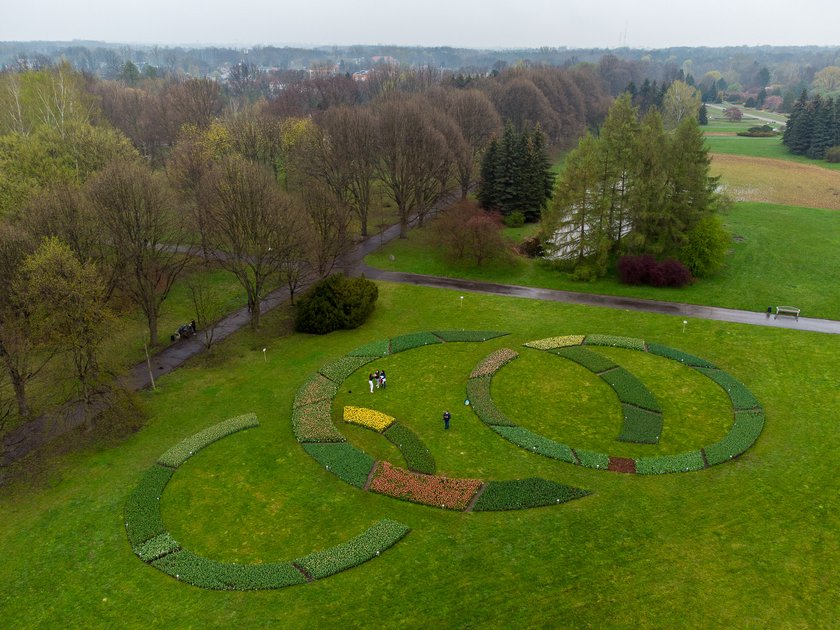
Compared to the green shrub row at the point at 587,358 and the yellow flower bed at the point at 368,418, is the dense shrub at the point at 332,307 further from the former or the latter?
the green shrub row at the point at 587,358

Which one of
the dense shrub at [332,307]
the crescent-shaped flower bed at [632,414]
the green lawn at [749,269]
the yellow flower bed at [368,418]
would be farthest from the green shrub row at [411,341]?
the green lawn at [749,269]

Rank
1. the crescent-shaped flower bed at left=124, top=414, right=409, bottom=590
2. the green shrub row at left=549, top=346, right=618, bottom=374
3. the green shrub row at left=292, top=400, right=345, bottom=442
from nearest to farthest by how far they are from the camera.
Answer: the crescent-shaped flower bed at left=124, top=414, right=409, bottom=590 < the green shrub row at left=292, top=400, right=345, bottom=442 < the green shrub row at left=549, top=346, right=618, bottom=374

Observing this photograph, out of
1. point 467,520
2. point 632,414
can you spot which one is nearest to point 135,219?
point 467,520

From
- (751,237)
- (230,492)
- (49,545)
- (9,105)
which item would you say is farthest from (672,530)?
(9,105)

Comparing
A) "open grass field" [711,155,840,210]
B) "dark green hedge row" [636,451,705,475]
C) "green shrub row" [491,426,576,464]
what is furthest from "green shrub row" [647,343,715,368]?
"open grass field" [711,155,840,210]

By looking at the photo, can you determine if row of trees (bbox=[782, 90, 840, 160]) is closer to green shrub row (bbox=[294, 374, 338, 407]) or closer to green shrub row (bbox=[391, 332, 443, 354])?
green shrub row (bbox=[391, 332, 443, 354])

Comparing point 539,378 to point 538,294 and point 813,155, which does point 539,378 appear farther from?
point 813,155

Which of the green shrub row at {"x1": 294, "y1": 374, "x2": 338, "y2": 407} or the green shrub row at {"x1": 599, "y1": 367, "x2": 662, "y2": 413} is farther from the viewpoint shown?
the green shrub row at {"x1": 294, "y1": 374, "x2": 338, "y2": 407}
